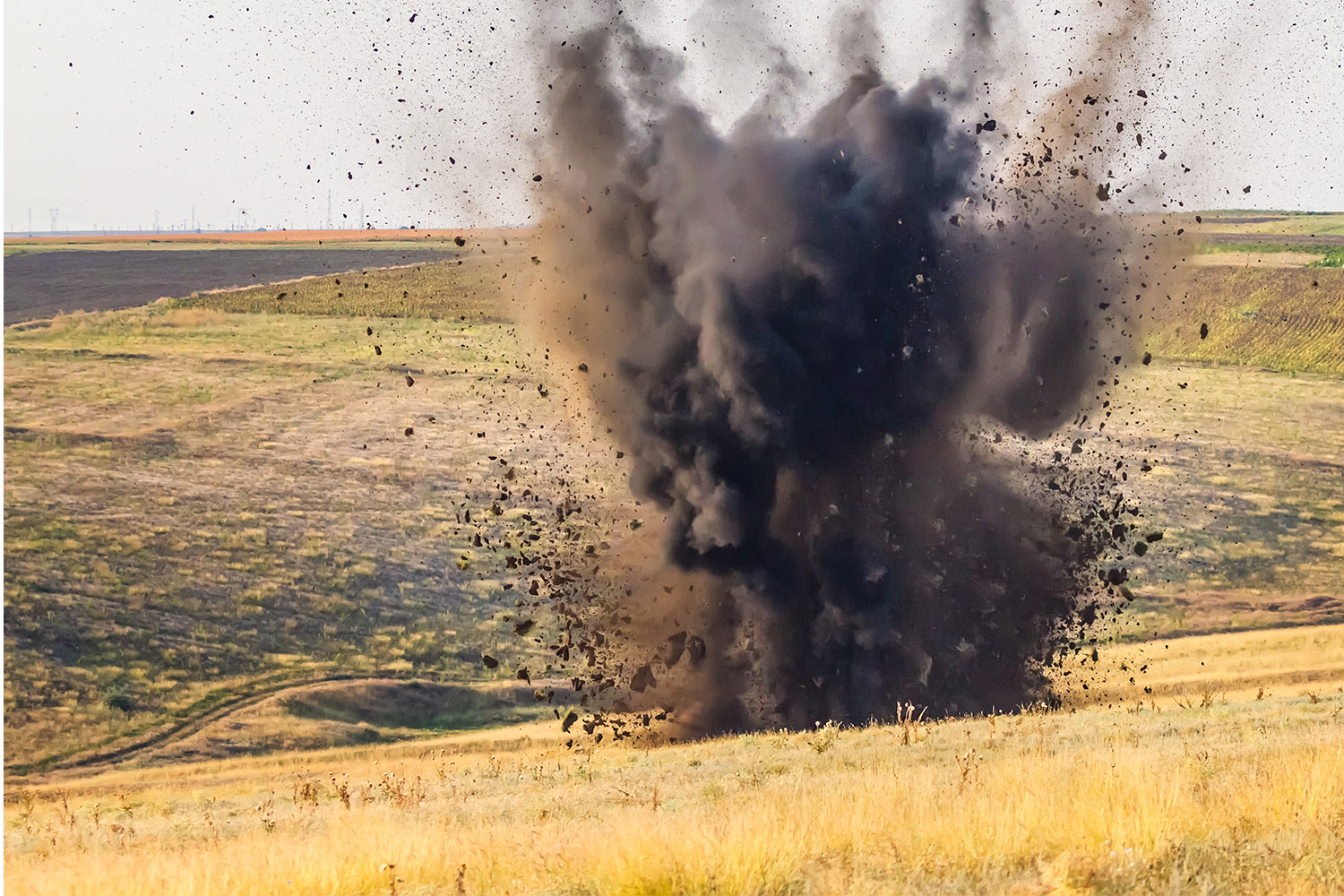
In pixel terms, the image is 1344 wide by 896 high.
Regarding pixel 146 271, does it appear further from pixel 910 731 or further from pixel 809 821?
pixel 809 821

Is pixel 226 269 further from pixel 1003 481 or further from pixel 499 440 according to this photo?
pixel 1003 481

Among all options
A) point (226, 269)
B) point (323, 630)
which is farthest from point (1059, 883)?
point (226, 269)

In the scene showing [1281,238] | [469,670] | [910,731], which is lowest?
[469,670]

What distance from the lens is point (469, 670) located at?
3647 centimetres

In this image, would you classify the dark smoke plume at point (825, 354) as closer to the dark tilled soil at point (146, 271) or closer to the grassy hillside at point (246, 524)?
the grassy hillside at point (246, 524)

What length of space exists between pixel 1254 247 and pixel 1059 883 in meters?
116

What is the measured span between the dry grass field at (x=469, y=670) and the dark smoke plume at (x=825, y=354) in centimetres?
250

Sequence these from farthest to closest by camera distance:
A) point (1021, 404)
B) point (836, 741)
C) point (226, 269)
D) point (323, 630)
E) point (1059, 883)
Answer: point (226, 269) → point (323, 630) → point (1021, 404) → point (836, 741) → point (1059, 883)

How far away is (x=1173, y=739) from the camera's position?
18109 mm

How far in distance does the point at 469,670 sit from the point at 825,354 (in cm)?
1569

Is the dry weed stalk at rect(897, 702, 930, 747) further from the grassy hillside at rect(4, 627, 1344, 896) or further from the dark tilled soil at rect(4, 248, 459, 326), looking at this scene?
the dark tilled soil at rect(4, 248, 459, 326)

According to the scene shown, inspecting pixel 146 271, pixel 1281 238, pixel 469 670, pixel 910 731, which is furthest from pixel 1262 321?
pixel 146 271

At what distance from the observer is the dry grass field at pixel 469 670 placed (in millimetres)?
10492

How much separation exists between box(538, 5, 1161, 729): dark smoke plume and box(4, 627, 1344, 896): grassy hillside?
145 inches
